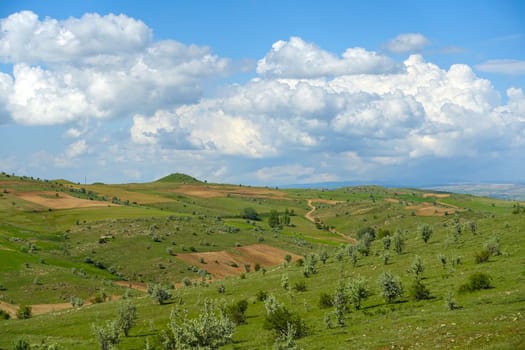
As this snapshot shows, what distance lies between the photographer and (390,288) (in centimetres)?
4356

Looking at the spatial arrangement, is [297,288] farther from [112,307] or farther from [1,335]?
[1,335]

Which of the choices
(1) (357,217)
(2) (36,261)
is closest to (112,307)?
(2) (36,261)

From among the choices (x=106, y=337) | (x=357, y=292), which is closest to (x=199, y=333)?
(x=106, y=337)

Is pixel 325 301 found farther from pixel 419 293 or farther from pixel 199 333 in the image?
pixel 199 333

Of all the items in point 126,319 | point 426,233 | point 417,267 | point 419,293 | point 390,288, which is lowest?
point 126,319

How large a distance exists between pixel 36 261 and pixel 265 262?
4999cm

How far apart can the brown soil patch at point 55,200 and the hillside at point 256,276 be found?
180 cm

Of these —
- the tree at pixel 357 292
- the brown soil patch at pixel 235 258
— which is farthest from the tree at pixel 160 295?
the brown soil patch at pixel 235 258

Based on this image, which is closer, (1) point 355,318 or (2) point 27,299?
(1) point 355,318

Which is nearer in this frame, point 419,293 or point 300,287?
point 419,293

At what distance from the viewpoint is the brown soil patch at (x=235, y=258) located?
364 ft

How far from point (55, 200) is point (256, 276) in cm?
11816

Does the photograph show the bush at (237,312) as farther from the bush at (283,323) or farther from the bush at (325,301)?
the bush at (325,301)

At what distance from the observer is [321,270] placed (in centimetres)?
6919
